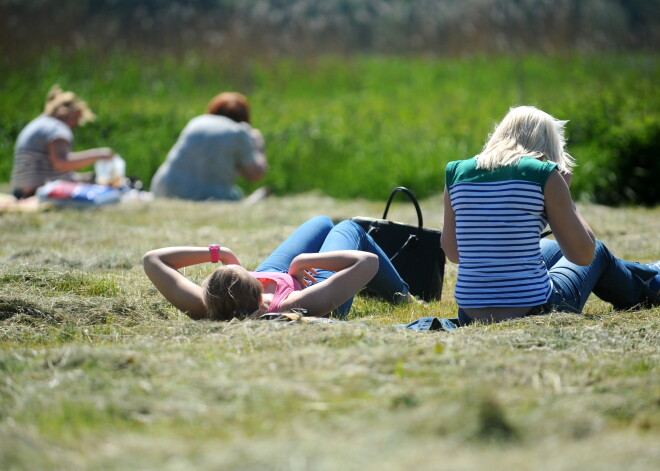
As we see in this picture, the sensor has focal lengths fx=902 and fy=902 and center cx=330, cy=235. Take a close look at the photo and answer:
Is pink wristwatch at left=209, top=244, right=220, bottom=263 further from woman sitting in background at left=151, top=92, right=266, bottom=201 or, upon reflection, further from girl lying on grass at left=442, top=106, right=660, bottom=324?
woman sitting in background at left=151, top=92, right=266, bottom=201

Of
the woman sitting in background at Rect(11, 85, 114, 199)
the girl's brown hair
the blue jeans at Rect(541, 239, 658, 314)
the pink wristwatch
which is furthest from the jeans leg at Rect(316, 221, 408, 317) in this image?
the woman sitting in background at Rect(11, 85, 114, 199)

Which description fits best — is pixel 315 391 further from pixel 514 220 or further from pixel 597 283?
pixel 597 283

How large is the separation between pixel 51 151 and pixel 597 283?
6.29m

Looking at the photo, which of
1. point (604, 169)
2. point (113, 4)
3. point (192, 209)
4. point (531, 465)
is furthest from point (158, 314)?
point (113, 4)

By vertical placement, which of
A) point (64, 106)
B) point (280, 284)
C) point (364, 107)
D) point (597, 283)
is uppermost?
point (64, 106)

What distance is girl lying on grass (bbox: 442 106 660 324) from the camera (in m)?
4.02

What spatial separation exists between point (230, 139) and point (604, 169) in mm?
3874

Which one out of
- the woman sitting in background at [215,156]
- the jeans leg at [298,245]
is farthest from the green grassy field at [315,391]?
the woman sitting in background at [215,156]

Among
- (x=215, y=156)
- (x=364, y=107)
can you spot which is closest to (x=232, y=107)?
(x=215, y=156)

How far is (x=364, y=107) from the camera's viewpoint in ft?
44.9

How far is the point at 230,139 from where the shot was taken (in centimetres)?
912

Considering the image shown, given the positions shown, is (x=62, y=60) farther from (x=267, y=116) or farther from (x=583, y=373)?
(x=583, y=373)

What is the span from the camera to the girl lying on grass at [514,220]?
13.2 feet

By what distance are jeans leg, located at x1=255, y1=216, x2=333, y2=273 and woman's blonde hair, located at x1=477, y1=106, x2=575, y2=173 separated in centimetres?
115
